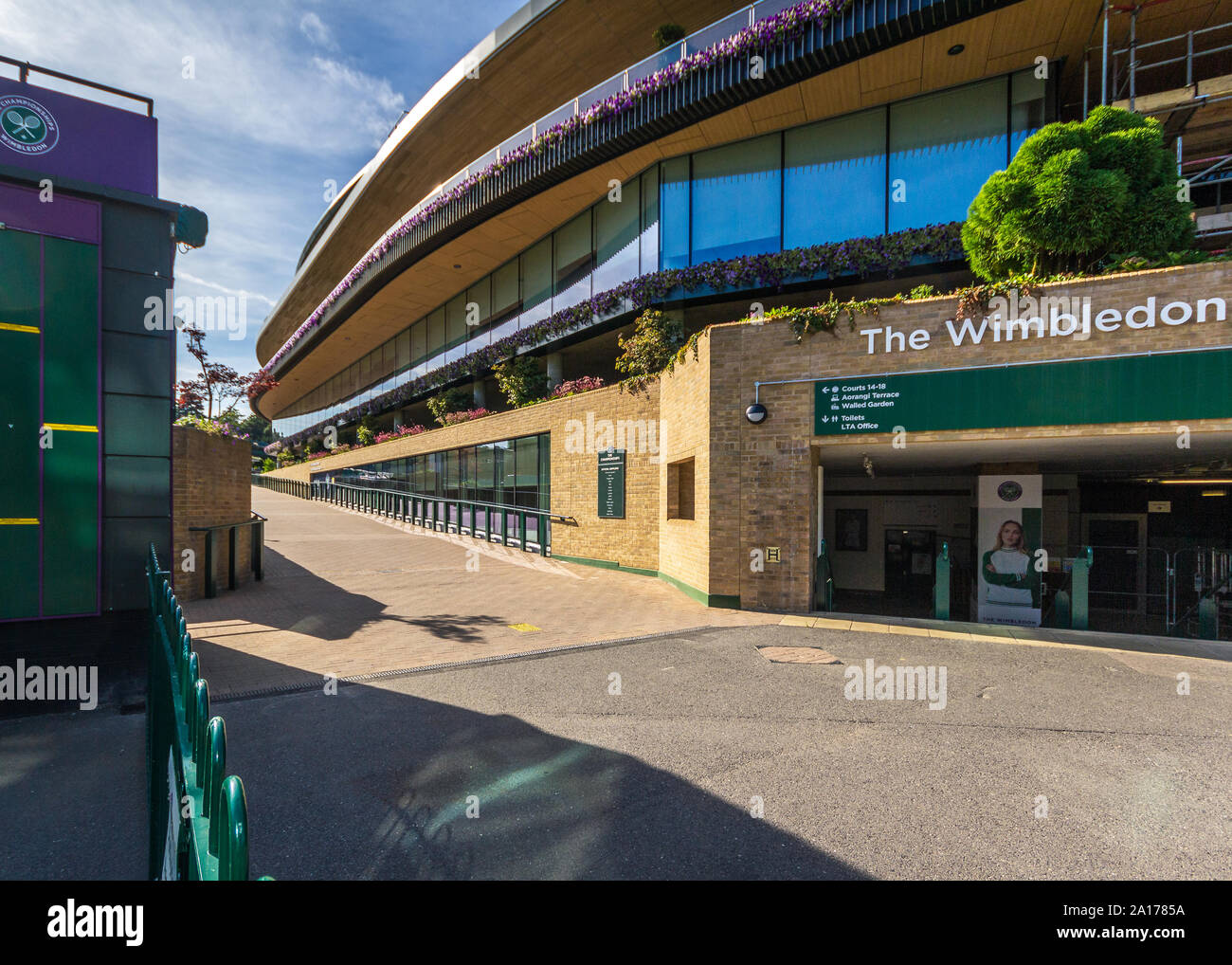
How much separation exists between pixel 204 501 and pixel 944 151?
1765 centimetres

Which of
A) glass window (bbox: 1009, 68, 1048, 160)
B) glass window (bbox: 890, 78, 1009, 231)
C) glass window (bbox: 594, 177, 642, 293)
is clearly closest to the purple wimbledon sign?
glass window (bbox: 594, 177, 642, 293)

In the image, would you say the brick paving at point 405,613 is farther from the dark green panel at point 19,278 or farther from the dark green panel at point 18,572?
the dark green panel at point 19,278

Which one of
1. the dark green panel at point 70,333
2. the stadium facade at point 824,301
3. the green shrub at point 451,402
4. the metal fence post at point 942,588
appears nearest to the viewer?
the dark green panel at point 70,333

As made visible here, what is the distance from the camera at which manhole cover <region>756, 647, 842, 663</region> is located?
274 inches

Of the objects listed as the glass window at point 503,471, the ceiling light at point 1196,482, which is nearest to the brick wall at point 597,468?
the glass window at point 503,471

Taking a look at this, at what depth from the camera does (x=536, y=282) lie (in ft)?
72.9

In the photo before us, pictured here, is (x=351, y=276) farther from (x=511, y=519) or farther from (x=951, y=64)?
(x=951, y=64)

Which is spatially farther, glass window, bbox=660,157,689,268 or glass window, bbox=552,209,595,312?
glass window, bbox=552,209,595,312

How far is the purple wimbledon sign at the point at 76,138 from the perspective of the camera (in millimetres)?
5258

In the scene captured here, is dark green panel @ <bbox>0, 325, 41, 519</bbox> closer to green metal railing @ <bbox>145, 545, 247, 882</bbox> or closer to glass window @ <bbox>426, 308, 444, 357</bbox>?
green metal railing @ <bbox>145, 545, 247, 882</bbox>

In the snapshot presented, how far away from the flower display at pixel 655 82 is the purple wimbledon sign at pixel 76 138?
12517 millimetres

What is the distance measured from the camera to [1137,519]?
652 inches

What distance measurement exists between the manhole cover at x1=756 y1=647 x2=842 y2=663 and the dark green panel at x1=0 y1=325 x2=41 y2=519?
299 inches
